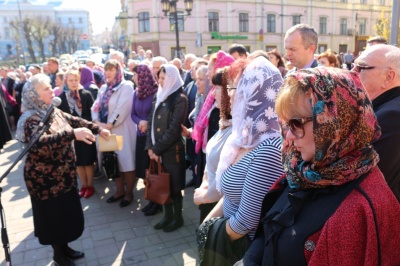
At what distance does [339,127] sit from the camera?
115 cm

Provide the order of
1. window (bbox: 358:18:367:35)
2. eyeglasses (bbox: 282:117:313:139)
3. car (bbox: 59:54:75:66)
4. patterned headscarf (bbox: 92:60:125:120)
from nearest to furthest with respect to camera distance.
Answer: eyeglasses (bbox: 282:117:313:139), patterned headscarf (bbox: 92:60:125:120), car (bbox: 59:54:75:66), window (bbox: 358:18:367:35)

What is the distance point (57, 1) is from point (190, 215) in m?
118

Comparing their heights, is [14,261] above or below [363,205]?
below

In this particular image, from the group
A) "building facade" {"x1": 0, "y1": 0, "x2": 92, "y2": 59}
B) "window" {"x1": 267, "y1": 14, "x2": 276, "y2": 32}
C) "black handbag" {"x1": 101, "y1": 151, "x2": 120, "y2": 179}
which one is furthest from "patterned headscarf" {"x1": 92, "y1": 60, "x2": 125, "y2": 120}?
"building facade" {"x1": 0, "y1": 0, "x2": 92, "y2": 59}

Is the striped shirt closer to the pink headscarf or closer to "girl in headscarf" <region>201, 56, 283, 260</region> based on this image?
"girl in headscarf" <region>201, 56, 283, 260</region>

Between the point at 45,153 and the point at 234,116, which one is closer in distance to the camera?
the point at 234,116

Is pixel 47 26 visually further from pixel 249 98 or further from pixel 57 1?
pixel 57 1

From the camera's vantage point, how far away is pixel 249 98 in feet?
6.46

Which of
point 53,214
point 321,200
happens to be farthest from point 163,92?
point 321,200

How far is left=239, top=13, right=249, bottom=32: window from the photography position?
3222 centimetres

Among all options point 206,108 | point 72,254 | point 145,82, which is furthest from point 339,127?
point 145,82

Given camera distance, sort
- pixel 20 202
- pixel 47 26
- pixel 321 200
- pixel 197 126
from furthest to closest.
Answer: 1. pixel 47 26
2. pixel 20 202
3. pixel 197 126
4. pixel 321 200

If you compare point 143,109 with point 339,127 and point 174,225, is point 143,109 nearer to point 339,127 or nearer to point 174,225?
point 174,225

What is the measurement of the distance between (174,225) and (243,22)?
1219 inches
